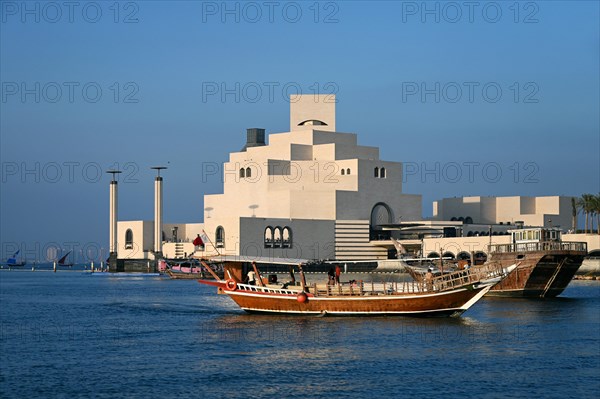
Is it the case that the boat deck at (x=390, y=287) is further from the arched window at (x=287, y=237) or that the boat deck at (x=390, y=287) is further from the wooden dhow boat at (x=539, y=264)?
the arched window at (x=287, y=237)

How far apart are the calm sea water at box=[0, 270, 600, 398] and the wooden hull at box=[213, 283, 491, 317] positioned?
0.75 meters

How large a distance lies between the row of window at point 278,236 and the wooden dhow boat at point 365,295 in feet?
276

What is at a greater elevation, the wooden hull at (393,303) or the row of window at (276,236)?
the row of window at (276,236)

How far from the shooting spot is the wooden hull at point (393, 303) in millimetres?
53656

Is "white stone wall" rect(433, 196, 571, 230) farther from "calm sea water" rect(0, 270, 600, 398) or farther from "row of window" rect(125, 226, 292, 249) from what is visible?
"calm sea water" rect(0, 270, 600, 398)

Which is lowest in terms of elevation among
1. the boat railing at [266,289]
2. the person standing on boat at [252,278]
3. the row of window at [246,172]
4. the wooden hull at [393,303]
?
the wooden hull at [393,303]

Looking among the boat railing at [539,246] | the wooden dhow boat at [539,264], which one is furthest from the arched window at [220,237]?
the wooden dhow boat at [539,264]

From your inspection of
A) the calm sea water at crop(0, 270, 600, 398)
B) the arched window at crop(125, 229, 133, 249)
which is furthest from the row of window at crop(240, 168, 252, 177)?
the calm sea water at crop(0, 270, 600, 398)

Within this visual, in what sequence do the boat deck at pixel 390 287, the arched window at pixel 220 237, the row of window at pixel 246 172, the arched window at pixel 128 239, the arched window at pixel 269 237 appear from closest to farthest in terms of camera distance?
1. the boat deck at pixel 390 287
2. the arched window at pixel 220 237
3. the arched window at pixel 269 237
4. the row of window at pixel 246 172
5. the arched window at pixel 128 239

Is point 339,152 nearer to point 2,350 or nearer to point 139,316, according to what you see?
point 139,316

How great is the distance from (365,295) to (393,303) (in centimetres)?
165

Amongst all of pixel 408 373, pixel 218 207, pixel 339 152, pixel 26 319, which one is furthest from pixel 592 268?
pixel 408 373

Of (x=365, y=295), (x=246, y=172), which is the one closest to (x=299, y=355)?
(x=365, y=295)

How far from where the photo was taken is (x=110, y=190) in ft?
533
